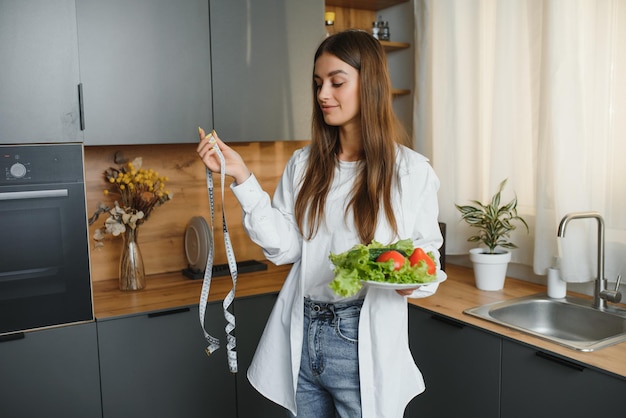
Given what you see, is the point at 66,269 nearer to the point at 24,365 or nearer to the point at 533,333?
the point at 24,365

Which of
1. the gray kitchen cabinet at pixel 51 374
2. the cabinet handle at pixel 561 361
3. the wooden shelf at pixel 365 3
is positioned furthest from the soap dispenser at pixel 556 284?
the gray kitchen cabinet at pixel 51 374

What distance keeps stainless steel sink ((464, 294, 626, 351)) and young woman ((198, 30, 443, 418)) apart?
2.05 ft

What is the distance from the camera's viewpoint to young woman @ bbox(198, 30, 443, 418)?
1.58 metres

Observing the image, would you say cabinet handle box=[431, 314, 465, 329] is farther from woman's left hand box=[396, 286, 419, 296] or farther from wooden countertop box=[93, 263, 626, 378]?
woman's left hand box=[396, 286, 419, 296]

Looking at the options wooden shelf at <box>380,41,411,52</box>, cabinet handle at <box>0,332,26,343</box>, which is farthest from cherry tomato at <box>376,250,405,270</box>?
wooden shelf at <box>380,41,411,52</box>

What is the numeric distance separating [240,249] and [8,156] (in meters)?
1.22

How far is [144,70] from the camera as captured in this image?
7.76 ft

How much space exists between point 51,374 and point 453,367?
1.34 m

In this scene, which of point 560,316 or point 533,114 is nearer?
point 560,316

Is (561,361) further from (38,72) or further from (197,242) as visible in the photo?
(38,72)

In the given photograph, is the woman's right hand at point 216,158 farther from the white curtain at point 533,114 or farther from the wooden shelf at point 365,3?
the wooden shelf at point 365,3

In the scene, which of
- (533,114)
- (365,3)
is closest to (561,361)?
(533,114)

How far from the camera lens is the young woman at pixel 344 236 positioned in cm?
158

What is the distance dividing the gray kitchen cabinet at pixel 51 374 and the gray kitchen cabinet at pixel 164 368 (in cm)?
4
